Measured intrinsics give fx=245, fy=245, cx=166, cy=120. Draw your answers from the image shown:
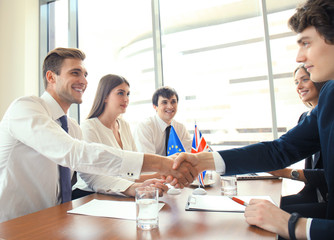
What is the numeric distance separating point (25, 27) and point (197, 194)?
12.5 feet

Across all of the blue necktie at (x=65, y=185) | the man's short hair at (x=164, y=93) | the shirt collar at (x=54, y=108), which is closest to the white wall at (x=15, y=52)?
the man's short hair at (x=164, y=93)

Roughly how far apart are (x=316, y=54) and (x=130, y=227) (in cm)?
107

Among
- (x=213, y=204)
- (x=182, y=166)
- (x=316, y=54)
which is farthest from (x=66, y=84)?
(x=316, y=54)

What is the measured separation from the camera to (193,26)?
3.60 meters

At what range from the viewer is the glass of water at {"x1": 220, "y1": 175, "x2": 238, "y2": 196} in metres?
1.30

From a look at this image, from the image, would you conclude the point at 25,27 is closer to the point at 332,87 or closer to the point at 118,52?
the point at 118,52

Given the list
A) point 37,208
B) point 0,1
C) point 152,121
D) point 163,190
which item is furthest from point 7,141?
point 0,1

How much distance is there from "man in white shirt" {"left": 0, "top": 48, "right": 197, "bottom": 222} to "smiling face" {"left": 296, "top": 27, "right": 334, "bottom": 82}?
812mm

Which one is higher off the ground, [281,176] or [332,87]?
[332,87]

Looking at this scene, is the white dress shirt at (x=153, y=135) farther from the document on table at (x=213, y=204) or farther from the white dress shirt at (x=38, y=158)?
the document on table at (x=213, y=204)

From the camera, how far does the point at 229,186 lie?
1.32 m

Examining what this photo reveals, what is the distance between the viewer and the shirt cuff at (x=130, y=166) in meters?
1.21

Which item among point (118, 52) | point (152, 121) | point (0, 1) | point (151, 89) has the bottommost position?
point (152, 121)

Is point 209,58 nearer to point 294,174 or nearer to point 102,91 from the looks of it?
point 102,91
